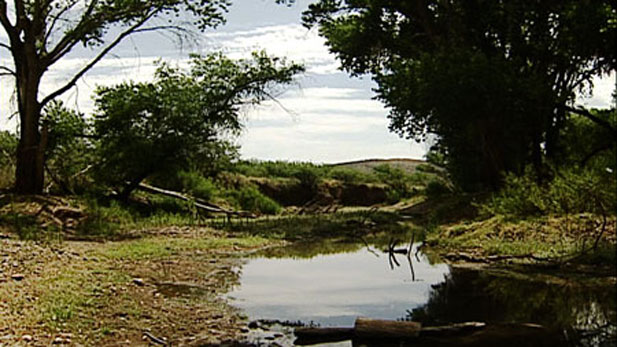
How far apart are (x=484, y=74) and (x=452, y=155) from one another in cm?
989

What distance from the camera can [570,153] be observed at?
19.4m

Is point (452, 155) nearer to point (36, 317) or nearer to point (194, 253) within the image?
point (194, 253)

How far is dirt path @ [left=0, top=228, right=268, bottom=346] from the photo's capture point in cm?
675

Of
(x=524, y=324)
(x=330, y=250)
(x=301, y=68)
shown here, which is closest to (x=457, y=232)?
(x=330, y=250)

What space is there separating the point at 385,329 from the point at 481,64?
1031 centimetres

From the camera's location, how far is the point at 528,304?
8.19 meters

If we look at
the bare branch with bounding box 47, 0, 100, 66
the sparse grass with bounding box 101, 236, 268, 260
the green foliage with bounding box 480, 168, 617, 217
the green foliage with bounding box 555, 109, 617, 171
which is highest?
the bare branch with bounding box 47, 0, 100, 66

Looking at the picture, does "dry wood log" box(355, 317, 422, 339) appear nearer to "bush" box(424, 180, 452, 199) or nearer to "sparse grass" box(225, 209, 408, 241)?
"sparse grass" box(225, 209, 408, 241)

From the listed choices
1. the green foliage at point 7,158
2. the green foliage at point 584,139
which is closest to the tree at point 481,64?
the green foliage at point 584,139

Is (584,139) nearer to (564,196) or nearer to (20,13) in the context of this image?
(564,196)

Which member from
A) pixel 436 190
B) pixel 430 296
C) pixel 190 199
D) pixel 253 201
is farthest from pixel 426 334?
pixel 436 190

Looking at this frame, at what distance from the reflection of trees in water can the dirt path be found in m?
2.54

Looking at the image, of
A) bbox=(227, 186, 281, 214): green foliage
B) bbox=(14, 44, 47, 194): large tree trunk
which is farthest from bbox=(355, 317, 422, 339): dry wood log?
bbox=(227, 186, 281, 214): green foliage

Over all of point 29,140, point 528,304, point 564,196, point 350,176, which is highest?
point 29,140
